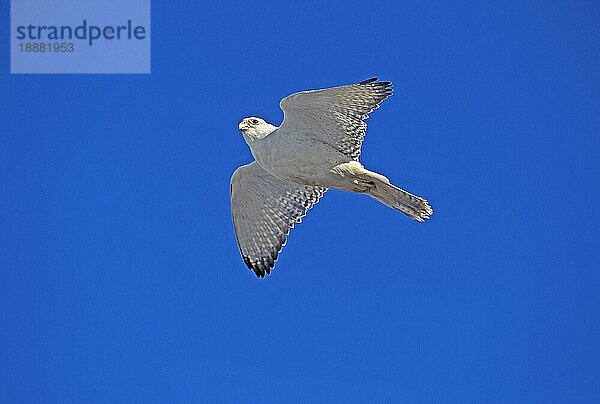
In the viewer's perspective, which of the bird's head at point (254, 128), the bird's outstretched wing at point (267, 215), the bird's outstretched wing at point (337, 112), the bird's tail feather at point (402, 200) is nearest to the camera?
the bird's outstretched wing at point (337, 112)

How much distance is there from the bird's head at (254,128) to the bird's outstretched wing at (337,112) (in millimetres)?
162

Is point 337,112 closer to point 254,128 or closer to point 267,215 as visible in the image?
point 254,128

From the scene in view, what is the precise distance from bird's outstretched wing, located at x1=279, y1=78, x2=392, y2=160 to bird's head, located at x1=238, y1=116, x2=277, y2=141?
0.53 ft

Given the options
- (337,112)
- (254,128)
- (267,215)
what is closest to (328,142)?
(337,112)

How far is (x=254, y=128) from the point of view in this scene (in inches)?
299

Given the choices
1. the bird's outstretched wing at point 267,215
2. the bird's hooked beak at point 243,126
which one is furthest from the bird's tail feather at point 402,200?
the bird's outstretched wing at point 267,215

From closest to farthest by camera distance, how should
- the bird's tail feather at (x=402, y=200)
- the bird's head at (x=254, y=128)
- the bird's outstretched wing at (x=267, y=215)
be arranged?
the bird's tail feather at (x=402, y=200) < the bird's head at (x=254, y=128) < the bird's outstretched wing at (x=267, y=215)

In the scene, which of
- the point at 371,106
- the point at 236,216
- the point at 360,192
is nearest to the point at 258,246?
the point at 236,216

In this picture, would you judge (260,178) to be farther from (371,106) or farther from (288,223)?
(371,106)

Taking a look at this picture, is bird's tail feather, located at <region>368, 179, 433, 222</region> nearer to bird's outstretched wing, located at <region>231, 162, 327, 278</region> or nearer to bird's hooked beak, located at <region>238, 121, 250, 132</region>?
bird's hooked beak, located at <region>238, 121, 250, 132</region>

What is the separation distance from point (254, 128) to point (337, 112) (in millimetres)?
611

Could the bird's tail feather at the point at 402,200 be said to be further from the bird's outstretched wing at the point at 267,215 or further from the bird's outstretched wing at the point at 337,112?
the bird's outstretched wing at the point at 267,215

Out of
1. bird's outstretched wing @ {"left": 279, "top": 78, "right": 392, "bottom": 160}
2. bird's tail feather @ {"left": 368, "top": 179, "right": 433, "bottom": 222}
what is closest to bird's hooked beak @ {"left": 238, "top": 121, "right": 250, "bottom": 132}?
bird's outstretched wing @ {"left": 279, "top": 78, "right": 392, "bottom": 160}

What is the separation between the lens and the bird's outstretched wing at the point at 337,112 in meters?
7.22
